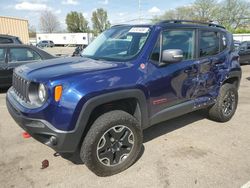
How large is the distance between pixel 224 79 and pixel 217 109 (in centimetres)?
59

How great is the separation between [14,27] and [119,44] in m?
23.8

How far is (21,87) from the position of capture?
311 centimetres

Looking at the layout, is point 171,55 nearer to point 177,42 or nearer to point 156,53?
point 156,53

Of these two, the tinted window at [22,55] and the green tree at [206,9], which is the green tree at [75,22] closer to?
the green tree at [206,9]

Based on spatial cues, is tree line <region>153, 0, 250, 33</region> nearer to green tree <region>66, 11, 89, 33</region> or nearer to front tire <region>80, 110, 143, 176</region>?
green tree <region>66, 11, 89, 33</region>

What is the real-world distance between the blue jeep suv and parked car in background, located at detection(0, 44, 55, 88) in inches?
154

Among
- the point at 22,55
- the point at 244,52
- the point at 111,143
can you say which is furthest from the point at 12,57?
the point at 244,52

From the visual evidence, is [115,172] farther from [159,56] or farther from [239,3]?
[239,3]

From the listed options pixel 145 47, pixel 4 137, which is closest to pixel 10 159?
pixel 4 137

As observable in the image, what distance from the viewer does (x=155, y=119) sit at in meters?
3.47

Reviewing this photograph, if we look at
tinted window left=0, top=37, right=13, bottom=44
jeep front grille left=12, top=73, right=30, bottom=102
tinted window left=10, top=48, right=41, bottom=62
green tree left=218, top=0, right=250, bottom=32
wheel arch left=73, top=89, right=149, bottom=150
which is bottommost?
wheel arch left=73, top=89, right=149, bottom=150

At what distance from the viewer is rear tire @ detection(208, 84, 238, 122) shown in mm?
4668

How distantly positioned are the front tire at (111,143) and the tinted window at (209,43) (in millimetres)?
1967

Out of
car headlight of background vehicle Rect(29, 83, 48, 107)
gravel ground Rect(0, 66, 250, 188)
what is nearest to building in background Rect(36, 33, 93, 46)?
gravel ground Rect(0, 66, 250, 188)
